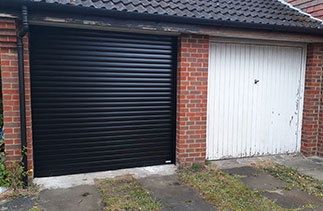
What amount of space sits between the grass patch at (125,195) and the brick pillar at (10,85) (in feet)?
4.59

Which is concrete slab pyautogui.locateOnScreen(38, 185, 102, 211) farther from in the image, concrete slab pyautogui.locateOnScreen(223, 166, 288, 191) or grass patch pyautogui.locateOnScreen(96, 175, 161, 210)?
concrete slab pyautogui.locateOnScreen(223, 166, 288, 191)

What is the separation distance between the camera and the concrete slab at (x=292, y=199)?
3.57 m

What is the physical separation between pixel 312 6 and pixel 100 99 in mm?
5237

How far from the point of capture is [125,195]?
Result: 3738 millimetres

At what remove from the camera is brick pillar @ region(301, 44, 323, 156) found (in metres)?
5.71

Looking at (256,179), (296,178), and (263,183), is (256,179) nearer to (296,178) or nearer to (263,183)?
(263,183)

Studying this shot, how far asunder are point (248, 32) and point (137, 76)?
2239mm

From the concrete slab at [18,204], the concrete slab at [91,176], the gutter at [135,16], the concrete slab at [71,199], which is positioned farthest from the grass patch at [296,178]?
the concrete slab at [18,204]

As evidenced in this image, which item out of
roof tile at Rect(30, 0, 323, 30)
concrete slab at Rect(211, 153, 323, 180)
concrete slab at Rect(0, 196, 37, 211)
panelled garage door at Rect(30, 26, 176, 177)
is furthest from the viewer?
concrete slab at Rect(211, 153, 323, 180)

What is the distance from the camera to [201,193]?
12.7 ft

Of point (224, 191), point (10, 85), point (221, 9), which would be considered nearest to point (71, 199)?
point (10, 85)

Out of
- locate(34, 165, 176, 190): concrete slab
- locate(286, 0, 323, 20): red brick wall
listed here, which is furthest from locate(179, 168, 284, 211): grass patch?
locate(286, 0, 323, 20): red brick wall

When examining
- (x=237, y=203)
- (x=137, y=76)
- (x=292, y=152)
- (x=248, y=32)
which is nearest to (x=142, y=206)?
(x=237, y=203)

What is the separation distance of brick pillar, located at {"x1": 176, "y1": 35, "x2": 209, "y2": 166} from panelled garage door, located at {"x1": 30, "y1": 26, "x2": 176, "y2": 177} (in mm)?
268
